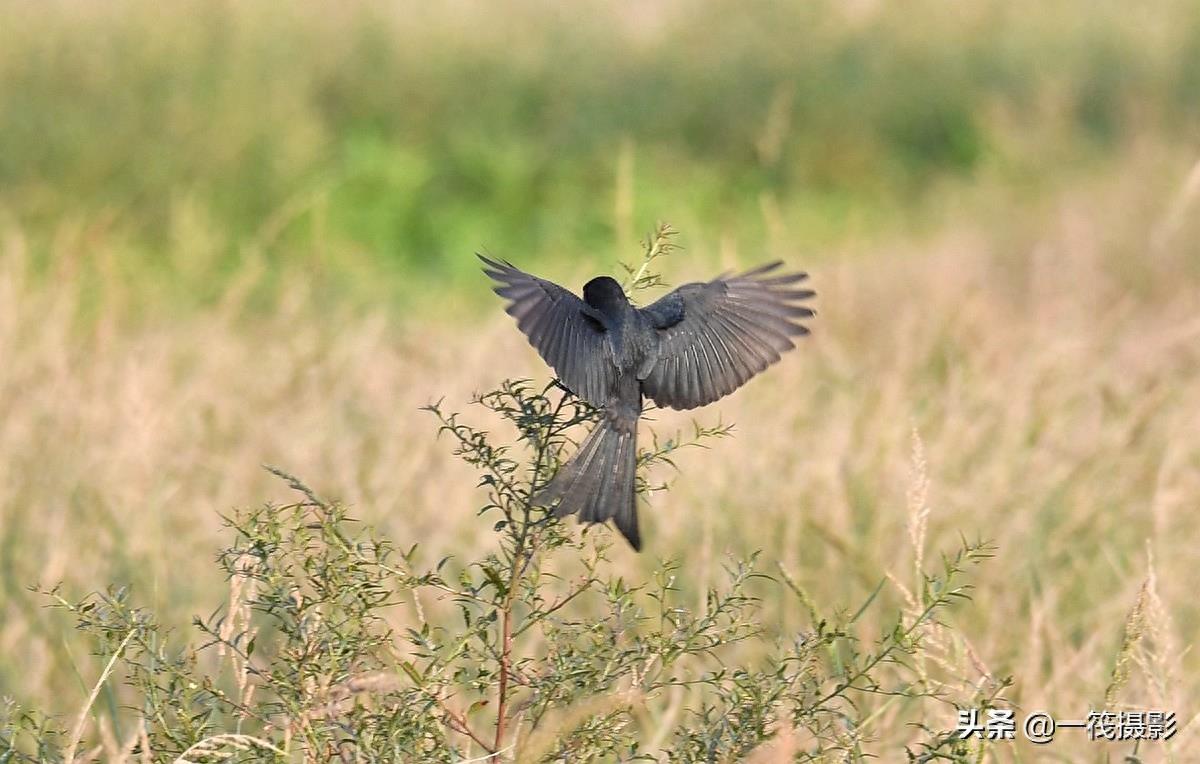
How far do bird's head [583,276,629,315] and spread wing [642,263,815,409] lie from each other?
0.10 meters

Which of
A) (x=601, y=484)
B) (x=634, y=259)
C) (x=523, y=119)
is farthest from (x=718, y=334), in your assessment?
(x=523, y=119)

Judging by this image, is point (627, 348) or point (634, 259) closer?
point (627, 348)

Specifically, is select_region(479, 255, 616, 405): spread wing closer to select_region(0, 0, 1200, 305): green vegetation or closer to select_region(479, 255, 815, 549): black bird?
select_region(479, 255, 815, 549): black bird

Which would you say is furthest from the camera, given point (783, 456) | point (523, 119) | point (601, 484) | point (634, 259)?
point (523, 119)

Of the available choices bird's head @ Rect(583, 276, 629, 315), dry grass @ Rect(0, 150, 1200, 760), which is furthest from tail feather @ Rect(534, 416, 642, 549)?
dry grass @ Rect(0, 150, 1200, 760)

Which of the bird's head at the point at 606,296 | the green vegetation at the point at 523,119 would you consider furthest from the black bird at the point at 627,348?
the green vegetation at the point at 523,119

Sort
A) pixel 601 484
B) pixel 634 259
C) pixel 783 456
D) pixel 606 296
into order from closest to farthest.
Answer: pixel 601 484 < pixel 606 296 < pixel 783 456 < pixel 634 259

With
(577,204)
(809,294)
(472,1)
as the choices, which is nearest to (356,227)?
(577,204)

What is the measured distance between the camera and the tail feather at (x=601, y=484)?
5.61 ft

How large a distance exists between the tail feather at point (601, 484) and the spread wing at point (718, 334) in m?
0.14

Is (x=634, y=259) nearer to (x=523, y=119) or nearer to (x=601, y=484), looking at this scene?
(x=601, y=484)

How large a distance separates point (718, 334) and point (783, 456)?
5.48 feet

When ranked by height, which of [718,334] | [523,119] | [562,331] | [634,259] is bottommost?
[562,331]

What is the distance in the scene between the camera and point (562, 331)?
6.04ft
